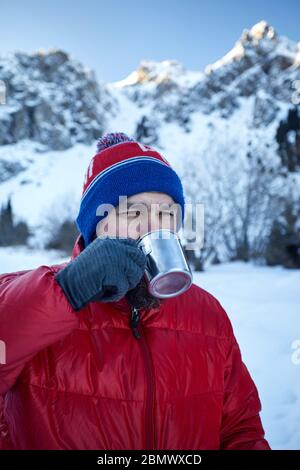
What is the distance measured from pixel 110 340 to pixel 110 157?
62cm

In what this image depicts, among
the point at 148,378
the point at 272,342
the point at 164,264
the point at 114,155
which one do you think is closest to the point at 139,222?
the point at 164,264

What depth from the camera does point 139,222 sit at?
33.8 inches

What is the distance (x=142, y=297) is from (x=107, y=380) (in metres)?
0.24

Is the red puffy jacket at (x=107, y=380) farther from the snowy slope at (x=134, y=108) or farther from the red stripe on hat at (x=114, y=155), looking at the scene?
the snowy slope at (x=134, y=108)

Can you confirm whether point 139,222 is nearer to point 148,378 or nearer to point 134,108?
point 148,378

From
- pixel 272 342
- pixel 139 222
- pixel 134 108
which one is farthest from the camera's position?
pixel 134 108

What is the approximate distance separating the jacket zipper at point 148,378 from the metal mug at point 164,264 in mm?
138

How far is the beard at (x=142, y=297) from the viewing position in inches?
31.5

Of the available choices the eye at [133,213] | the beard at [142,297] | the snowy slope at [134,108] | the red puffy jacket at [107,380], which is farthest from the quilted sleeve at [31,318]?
the snowy slope at [134,108]

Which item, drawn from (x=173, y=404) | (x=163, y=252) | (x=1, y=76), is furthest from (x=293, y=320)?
(x=1, y=76)

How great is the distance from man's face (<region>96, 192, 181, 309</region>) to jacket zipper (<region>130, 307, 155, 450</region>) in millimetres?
68

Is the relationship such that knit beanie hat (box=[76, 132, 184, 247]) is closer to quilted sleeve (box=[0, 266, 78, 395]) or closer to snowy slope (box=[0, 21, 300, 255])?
quilted sleeve (box=[0, 266, 78, 395])

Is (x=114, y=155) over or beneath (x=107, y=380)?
over

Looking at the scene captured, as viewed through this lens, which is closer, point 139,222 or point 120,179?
point 139,222
